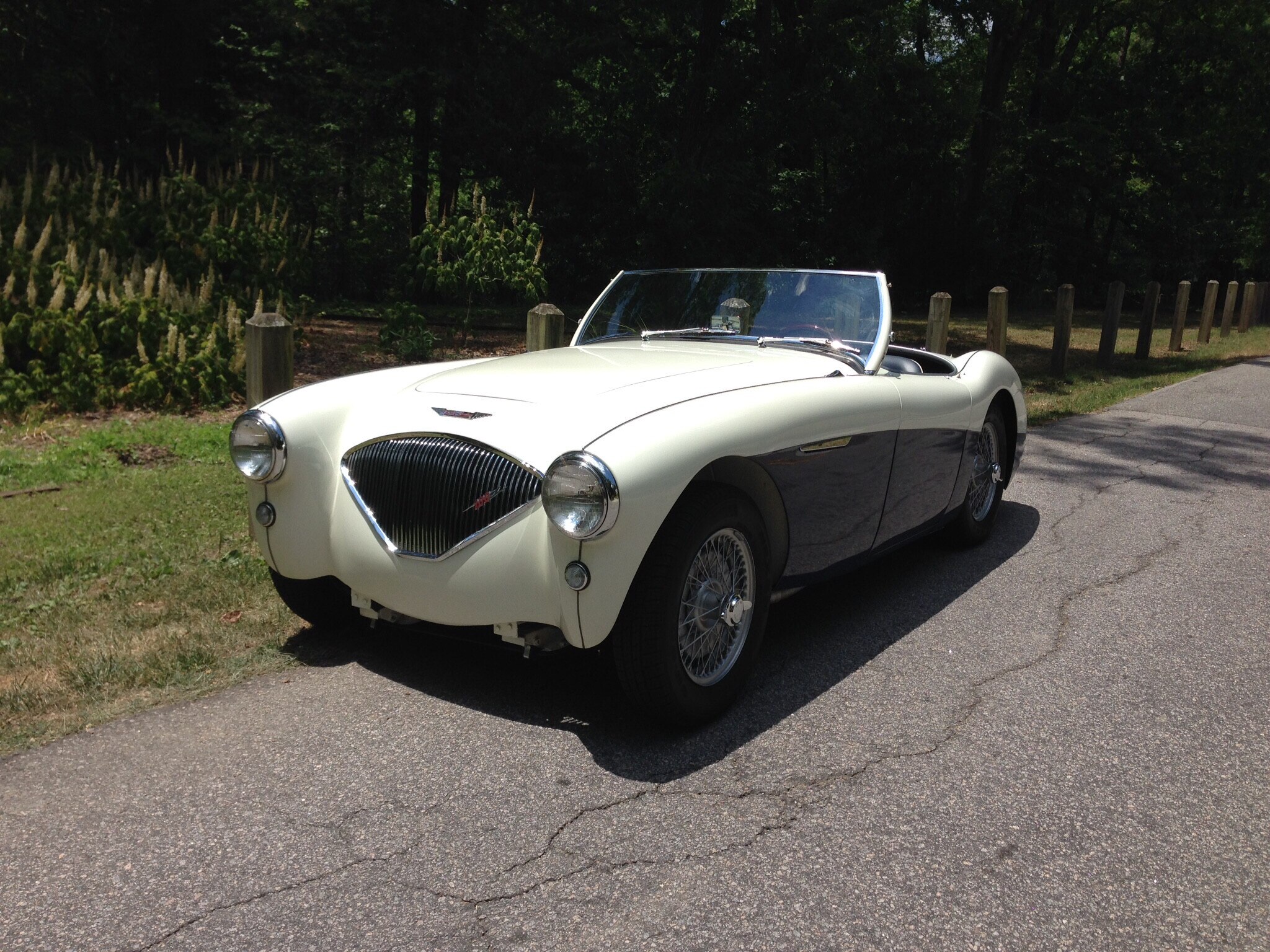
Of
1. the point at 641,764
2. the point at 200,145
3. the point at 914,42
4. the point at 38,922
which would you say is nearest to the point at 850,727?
the point at 641,764

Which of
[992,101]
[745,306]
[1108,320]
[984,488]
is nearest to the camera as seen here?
[745,306]

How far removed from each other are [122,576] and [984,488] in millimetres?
4115

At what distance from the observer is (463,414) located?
11.5 feet

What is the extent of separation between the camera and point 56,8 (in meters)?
15.7

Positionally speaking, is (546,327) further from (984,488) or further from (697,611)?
(697,611)

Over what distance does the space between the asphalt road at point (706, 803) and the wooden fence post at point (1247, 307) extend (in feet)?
67.5

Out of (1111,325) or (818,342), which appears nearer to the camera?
(818,342)

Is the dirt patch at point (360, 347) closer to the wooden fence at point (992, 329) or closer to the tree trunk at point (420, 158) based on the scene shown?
the wooden fence at point (992, 329)

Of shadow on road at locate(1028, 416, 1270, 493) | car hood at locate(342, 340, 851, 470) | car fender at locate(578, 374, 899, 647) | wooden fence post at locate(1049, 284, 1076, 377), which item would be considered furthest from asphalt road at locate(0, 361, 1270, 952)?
wooden fence post at locate(1049, 284, 1076, 377)

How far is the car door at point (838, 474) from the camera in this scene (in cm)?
377

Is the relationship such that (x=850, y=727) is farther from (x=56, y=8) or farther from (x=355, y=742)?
(x=56, y=8)

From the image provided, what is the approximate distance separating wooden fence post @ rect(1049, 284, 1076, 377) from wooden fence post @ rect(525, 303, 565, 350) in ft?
26.5

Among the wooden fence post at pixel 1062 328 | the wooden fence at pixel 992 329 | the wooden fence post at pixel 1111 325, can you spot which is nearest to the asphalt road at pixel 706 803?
the wooden fence at pixel 992 329

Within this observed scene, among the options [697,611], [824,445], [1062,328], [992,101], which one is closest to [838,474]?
[824,445]
